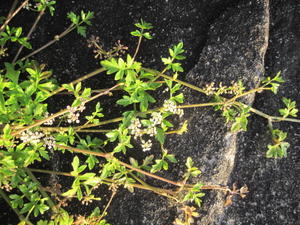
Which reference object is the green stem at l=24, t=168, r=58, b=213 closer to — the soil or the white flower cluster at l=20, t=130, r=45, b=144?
Answer: the white flower cluster at l=20, t=130, r=45, b=144

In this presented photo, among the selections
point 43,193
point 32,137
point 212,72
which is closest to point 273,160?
point 212,72

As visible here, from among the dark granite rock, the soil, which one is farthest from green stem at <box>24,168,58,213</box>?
the dark granite rock

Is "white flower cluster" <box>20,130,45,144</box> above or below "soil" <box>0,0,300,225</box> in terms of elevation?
above

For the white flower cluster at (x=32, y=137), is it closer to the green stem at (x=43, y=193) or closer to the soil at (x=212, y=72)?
the green stem at (x=43, y=193)

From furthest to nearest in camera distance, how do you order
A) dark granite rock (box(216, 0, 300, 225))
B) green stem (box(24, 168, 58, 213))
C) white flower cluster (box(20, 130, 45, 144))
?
dark granite rock (box(216, 0, 300, 225))
green stem (box(24, 168, 58, 213))
white flower cluster (box(20, 130, 45, 144))

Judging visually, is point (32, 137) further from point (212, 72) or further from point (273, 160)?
point (273, 160)

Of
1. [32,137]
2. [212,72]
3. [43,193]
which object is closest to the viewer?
[32,137]

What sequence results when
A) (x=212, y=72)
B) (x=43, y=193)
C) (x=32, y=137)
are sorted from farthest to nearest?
(x=212, y=72) → (x=43, y=193) → (x=32, y=137)

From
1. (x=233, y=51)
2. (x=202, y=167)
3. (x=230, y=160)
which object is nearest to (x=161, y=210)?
(x=202, y=167)

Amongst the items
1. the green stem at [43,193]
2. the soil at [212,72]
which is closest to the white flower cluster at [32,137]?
the green stem at [43,193]

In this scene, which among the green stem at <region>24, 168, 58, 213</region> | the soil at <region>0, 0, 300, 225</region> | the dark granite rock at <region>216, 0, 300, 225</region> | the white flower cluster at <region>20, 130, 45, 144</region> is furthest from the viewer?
the dark granite rock at <region>216, 0, 300, 225</region>
